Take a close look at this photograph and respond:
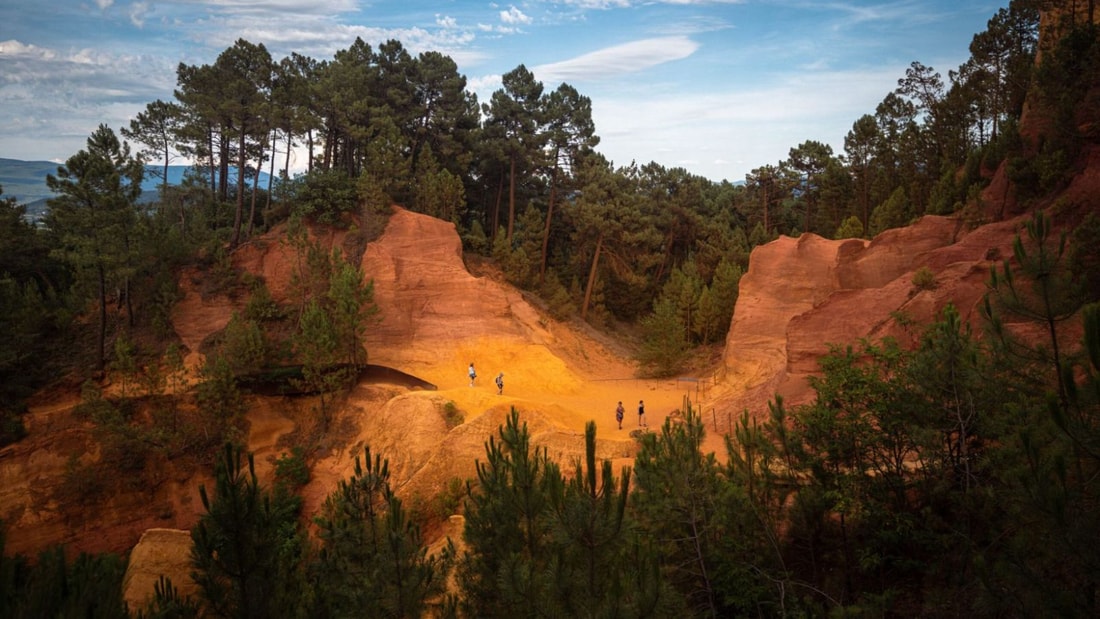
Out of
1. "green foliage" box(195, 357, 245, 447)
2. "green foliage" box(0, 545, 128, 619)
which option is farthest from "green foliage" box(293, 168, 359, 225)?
"green foliage" box(0, 545, 128, 619)

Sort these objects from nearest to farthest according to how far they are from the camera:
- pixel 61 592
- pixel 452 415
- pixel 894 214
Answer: pixel 61 592
pixel 452 415
pixel 894 214

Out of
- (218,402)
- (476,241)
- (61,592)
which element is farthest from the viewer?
(476,241)

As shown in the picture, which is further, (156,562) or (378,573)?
(156,562)

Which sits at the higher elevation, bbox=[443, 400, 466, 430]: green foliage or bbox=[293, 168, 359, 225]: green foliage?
bbox=[293, 168, 359, 225]: green foliage

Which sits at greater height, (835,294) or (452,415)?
(835,294)

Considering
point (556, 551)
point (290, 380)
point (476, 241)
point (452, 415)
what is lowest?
point (452, 415)

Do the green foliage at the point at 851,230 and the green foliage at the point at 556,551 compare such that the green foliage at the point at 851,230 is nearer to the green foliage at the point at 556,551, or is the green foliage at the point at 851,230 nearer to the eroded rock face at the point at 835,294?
the eroded rock face at the point at 835,294

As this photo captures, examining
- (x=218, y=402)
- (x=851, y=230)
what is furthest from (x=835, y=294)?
(x=218, y=402)

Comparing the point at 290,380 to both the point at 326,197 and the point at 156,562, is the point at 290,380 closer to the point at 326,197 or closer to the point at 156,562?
the point at 156,562

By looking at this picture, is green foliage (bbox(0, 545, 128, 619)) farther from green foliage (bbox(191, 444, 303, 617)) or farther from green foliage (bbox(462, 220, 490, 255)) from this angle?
green foliage (bbox(462, 220, 490, 255))

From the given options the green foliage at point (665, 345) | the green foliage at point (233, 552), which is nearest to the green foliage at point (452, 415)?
the green foliage at point (665, 345)
